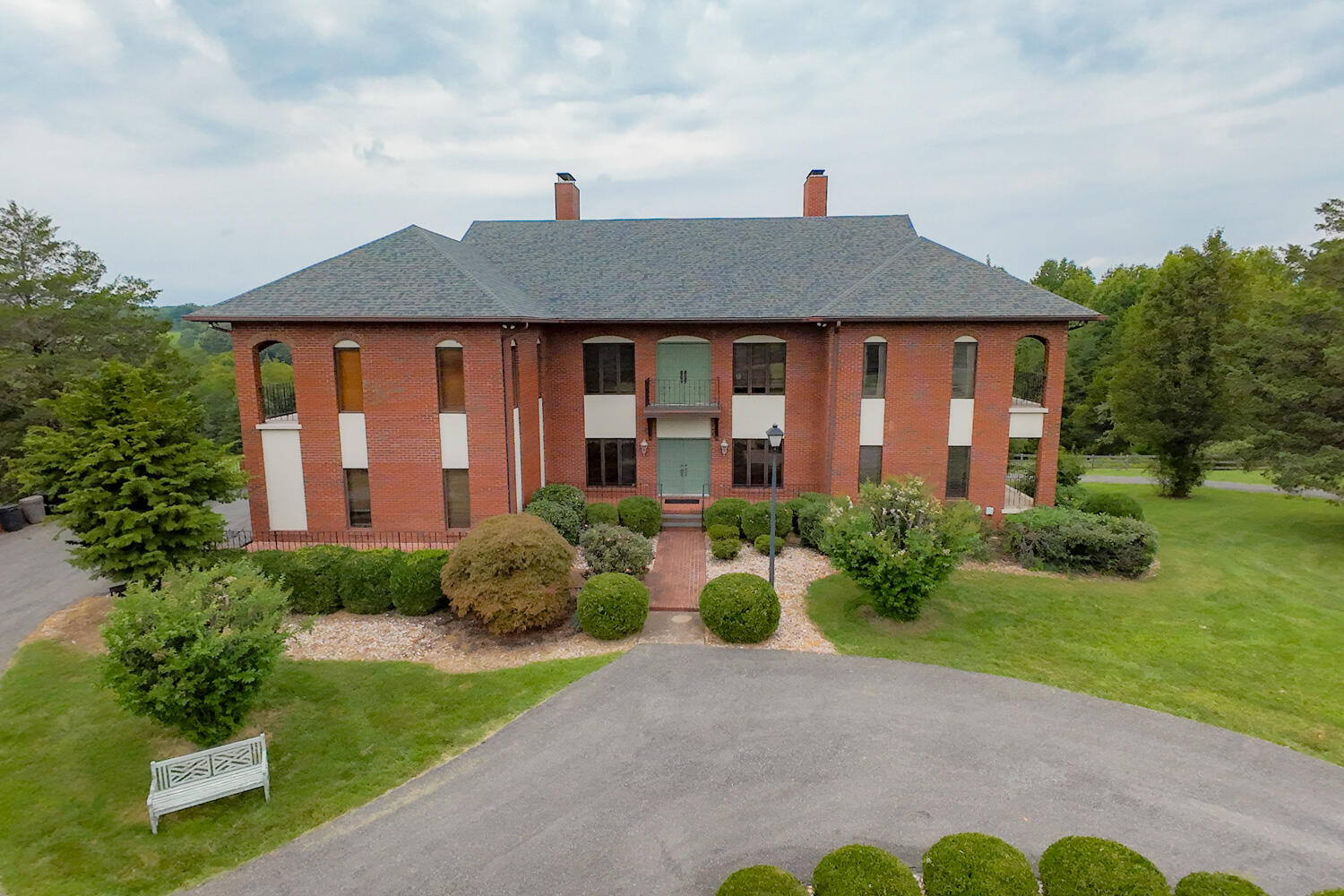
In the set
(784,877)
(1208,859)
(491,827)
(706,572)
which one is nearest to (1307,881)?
(1208,859)

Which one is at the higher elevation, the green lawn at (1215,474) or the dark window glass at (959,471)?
the dark window glass at (959,471)

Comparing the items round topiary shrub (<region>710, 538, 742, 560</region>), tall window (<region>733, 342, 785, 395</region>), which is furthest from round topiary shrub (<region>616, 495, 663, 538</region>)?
tall window (<region>733, 342, 785, 395</region>)

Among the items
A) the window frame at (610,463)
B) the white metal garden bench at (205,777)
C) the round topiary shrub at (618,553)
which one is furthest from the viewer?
the window frame at (610,463)

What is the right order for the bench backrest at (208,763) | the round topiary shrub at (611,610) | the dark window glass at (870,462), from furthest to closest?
the dark window glass at (870,462), the round topiary shrub at (611,610), the bench backrest at (208,763)

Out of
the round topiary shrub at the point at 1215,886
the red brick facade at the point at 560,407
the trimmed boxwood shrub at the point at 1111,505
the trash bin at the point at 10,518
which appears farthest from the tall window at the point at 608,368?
the trash bin at the point at 10,518

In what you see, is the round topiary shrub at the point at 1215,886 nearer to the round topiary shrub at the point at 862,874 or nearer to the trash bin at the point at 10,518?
the round topiary shrub at the point at 862,874

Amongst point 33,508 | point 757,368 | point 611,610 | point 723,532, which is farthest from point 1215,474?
point 33,508
